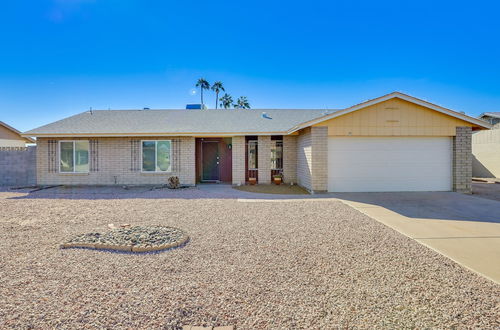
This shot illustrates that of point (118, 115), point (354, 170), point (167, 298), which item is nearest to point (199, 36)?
point (118, 115)

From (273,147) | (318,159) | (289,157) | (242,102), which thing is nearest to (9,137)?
(273,147)

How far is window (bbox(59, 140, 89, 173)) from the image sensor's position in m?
13.2

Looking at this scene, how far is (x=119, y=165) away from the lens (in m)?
13.1

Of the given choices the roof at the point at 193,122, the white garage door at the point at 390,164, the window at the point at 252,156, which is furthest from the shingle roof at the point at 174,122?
the white garage door at the point at 390,164

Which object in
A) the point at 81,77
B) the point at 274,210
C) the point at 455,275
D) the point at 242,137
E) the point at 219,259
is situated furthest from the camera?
the point at 81,77

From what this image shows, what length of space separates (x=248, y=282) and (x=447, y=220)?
18.2 ft

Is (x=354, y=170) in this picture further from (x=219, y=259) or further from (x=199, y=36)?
(x=199, y=36)

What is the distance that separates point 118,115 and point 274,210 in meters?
12.8

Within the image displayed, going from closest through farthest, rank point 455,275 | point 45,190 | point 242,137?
point 455,275
point 45,190
point 242,137

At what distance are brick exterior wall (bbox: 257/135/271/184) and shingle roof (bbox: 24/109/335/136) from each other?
579 millimetres

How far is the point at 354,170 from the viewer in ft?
35.1

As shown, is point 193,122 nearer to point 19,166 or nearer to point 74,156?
point 74,156

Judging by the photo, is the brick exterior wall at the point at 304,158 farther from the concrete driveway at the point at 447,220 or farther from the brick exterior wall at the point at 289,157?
the concrete driveway at the point at 447,220

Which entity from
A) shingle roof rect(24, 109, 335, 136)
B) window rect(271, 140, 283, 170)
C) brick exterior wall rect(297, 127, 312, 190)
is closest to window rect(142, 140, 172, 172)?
shingle roof rect(24, 109, 335, 136)
